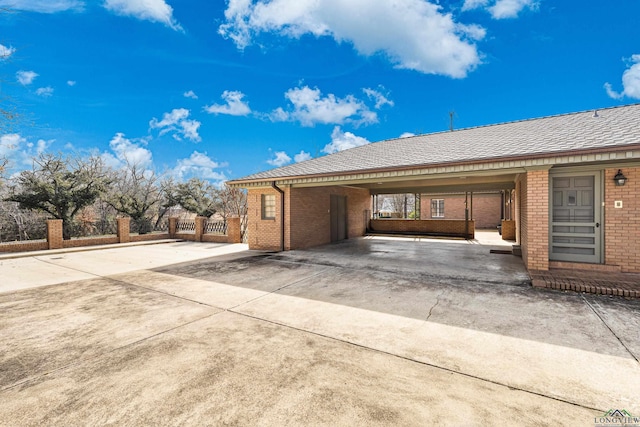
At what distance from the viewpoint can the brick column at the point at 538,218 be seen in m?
6.04

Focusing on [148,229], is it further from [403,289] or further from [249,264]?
[403,289]

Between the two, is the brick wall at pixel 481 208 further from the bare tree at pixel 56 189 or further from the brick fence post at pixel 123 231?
the bare tree at pixel 56 189

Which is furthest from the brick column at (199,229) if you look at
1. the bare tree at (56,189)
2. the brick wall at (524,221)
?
the brick wall at (524,221)

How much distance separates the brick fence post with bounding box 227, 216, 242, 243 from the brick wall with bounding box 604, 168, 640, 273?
43.3 feet

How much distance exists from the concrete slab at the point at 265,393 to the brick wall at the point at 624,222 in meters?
5.79

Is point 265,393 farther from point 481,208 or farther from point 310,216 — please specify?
point 481,208

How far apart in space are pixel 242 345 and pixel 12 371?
2242mm

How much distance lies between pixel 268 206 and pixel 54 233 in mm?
9799

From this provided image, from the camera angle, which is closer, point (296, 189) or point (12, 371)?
point (12, 371)

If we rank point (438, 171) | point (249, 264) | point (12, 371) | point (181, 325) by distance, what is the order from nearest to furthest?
point (12, 371) < point (181, 325) < point (438, 171) < point (249, 264)

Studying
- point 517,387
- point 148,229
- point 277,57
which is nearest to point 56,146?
point 148,229

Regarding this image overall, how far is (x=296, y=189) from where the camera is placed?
1062cm

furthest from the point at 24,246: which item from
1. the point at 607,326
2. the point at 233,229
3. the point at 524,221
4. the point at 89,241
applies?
the point at 524,221

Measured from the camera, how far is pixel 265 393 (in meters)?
2.28
